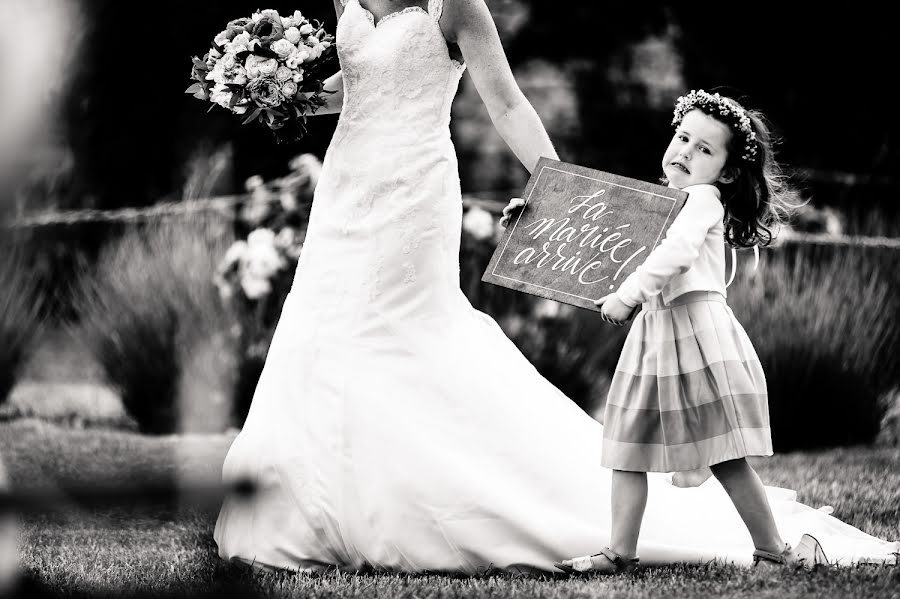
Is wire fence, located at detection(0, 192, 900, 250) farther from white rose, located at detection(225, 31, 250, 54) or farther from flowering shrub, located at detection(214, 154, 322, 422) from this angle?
white rose, located at detection(225, 31, 250, 54)

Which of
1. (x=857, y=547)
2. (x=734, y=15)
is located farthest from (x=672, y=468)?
(x=734, y=15)

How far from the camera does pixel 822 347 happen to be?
533cm

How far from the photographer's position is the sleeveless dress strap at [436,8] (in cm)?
305

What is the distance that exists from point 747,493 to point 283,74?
177 cm

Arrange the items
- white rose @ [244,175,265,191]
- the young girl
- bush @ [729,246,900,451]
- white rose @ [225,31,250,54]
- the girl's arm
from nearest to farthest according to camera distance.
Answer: the girl's arm → the young girl → white rose @ [225,31,250,54] → bush @ [729,246,900,451] → white rose @ [244,175,265,191]

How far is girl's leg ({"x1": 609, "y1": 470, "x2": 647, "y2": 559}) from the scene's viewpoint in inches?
107

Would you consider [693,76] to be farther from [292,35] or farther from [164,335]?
[292,35]

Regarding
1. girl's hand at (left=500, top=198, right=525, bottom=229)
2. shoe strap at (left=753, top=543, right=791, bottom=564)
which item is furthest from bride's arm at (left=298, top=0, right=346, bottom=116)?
shoe strap at (left=753, top=543, right=791, bottom=564)

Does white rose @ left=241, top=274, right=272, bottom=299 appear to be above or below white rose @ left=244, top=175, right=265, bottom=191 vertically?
below

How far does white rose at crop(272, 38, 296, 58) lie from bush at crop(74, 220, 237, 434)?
8.86ft

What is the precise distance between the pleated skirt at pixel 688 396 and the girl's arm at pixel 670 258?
6.8 inches

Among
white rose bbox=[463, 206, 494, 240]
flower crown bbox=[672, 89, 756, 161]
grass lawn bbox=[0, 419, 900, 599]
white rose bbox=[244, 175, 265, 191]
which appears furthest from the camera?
white rose bbox=[244, 175, 265, 191]

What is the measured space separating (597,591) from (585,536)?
0.35 metres

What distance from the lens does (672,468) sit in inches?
104
